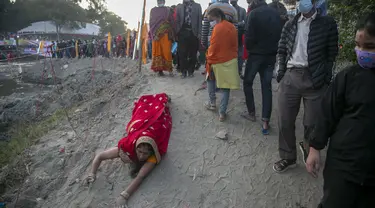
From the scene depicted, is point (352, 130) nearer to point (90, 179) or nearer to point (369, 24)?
point (369, 24)

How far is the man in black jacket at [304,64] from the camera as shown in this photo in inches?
106

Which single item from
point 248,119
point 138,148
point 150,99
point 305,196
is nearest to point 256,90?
point 248,119

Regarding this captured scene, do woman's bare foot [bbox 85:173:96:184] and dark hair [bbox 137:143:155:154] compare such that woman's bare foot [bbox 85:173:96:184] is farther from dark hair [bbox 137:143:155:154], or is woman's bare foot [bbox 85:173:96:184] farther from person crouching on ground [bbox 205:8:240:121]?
person crouching on ground [bbox 205:8:240:121]

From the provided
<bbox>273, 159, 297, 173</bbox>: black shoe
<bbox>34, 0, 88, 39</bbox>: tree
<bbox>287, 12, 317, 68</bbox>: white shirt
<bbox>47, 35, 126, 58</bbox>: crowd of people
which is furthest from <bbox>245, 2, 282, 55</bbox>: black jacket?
<bbox>34, 0, 88, 39</bbox>: tree

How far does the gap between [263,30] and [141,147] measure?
2248 mm

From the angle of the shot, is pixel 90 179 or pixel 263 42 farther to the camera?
pixel 263 42

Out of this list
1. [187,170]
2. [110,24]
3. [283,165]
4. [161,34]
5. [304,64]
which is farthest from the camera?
[110,24]

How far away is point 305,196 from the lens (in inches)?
117

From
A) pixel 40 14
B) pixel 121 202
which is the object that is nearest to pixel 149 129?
pixel 121 202

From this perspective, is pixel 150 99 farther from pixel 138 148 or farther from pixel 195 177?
pixel 195 177

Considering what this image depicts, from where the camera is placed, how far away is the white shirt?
2.77 m

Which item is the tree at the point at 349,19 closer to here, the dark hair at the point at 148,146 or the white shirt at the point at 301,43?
the white shirt at the point at 301,43

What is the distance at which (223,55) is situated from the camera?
386cm

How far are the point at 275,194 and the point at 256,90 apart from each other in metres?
2.87
